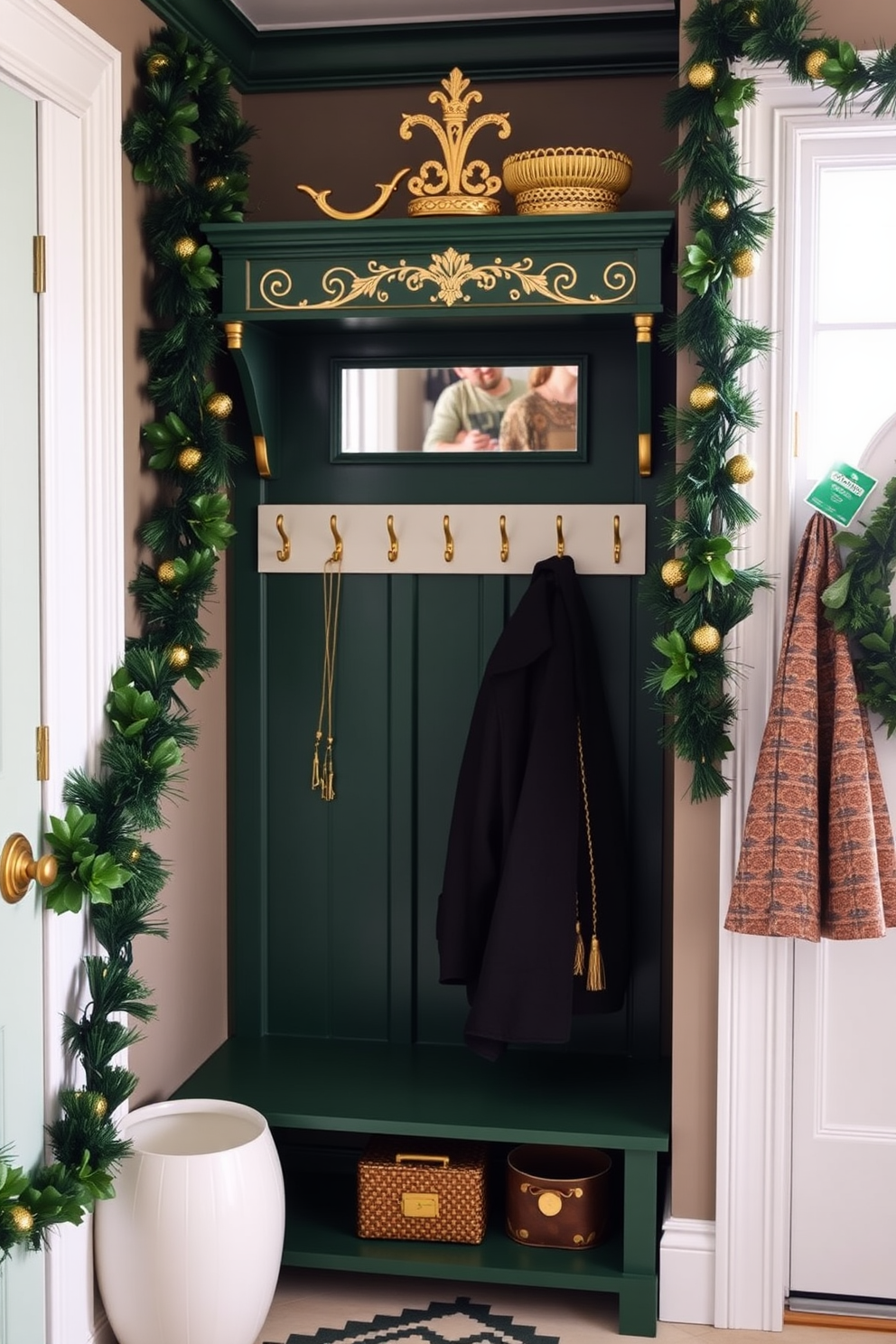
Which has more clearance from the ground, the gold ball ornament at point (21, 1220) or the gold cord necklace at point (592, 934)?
the gold cord necklace at point (592, 934)

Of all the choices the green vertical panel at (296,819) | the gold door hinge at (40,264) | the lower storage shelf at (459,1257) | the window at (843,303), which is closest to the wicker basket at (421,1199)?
the lower storage shelf at (459,1257)

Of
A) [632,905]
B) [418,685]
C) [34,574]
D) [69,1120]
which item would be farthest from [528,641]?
[69,1120]

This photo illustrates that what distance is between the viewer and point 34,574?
226 centimetres

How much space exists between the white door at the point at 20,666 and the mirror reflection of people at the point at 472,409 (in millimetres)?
1030

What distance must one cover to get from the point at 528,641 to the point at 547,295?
0.65 m

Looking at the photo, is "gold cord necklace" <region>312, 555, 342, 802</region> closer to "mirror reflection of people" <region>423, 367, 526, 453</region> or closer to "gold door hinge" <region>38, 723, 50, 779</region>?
"mirror reflection of people" <region>423, 367, 526, 453</region>

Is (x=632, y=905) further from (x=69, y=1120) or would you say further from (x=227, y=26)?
(x=227, y=26)

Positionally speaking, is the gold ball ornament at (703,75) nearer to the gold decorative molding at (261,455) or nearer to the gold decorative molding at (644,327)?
the gold decorative molding at (644,327)

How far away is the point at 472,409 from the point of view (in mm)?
3043

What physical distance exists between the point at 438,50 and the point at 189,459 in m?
1.06

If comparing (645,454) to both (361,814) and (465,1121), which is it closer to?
(361,814)

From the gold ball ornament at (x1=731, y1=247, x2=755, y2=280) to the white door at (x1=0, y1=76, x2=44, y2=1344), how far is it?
3.82 ft

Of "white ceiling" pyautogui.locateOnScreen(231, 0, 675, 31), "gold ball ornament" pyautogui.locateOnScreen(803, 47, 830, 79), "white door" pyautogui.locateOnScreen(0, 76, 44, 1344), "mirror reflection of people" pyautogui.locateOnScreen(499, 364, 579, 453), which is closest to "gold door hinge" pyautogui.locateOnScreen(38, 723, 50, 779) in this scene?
"white door" pyautogui.locateOnScreen(0, 76, 44, 1344)

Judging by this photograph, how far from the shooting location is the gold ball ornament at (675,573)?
2.56m
